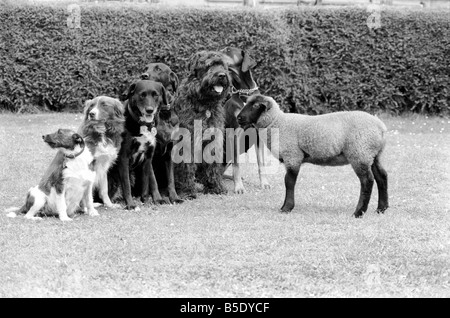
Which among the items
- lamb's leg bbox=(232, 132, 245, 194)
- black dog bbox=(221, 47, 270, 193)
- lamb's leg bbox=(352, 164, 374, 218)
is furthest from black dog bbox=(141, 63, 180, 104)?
lamb's leg bbox=(352, 164, 374, 218)

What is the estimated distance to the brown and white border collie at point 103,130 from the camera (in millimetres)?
8539

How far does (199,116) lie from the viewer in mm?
9695

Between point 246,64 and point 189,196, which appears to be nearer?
point 189,196

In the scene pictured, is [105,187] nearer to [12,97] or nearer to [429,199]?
[429,199]

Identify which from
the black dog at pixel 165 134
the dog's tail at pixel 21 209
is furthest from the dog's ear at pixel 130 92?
the dog's tail at pixel 21 209

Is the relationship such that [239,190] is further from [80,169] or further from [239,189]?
[80,169]

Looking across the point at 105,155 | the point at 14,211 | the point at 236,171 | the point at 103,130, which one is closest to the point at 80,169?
the point at 105,155

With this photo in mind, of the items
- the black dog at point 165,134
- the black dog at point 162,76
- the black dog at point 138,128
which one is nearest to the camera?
the black dog at point 138,128

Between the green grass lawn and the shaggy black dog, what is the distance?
17.5 inches

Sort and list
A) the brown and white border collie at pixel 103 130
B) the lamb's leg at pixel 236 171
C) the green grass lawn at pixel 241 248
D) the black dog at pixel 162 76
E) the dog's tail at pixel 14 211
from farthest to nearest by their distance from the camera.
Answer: the lamb's leg at pixel 236 171, the black dog at pixel 162 76, the brown and white border collie at pixel 103 130, the dog's tail at pixel 14 211, the green grass lawn at pixel 241 248

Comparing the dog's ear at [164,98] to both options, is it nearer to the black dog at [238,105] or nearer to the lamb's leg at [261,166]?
the black dog at [238,105]

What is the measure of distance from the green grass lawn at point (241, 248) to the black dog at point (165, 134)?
45cm

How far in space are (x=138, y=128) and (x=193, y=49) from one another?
7.53 meters

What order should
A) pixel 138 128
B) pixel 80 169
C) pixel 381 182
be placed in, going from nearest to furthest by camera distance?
pixel 80 169, pixel 381 182, pixel 138 128
